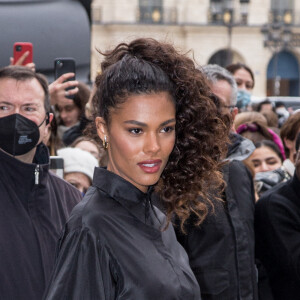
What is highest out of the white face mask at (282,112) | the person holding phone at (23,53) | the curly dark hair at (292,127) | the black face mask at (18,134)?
the person holding phone at (23,53)

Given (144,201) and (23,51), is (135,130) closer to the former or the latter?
(144,201)

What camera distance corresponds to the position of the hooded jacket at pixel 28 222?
260 cm

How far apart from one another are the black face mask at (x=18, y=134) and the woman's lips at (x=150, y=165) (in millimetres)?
991

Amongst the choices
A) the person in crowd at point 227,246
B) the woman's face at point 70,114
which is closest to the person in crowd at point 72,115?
the woman's face at point 70,114

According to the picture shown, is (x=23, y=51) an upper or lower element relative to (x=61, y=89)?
upper

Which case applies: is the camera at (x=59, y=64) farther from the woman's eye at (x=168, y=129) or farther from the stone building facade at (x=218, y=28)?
the stone building facade at (x=218, y=28)

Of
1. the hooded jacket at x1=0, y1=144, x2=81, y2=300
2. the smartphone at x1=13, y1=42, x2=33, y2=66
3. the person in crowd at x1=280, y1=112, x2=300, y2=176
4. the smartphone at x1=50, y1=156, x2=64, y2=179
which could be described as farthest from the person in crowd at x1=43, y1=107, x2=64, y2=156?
the hooded jacket at x1=0, y1=144, x2=81, y2=300

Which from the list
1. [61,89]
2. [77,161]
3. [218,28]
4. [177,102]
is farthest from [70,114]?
[218,28]

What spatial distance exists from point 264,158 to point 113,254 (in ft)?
10.9

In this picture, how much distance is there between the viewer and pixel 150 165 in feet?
6.75

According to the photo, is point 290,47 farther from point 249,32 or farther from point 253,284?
point 253,284

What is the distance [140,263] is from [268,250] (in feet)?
5.34

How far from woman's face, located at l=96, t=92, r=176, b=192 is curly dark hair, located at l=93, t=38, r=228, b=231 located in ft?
0.10

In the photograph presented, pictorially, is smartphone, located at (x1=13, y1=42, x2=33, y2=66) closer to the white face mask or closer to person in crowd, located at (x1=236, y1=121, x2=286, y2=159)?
person in crowd, located at (x1=236, y1=121, x2=286, y2=159)
